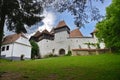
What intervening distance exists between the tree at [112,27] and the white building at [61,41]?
21666 millimetres

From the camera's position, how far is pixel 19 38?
68.6 meters

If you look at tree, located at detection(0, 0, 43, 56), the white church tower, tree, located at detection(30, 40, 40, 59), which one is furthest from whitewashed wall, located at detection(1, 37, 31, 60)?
tree, located at detection(0, 0, 43, 56)

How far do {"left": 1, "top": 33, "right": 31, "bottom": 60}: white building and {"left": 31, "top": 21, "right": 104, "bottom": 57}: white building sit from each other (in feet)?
20.8

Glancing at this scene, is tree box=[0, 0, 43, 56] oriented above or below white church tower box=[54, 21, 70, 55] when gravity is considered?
below

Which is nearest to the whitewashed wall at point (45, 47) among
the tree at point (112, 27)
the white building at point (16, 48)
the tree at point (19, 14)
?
the white building at point (16, 48)

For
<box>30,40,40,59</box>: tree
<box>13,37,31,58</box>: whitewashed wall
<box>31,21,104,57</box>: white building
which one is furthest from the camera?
<box>30,40,40,59</box>: tree

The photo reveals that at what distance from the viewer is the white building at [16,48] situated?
6650cm

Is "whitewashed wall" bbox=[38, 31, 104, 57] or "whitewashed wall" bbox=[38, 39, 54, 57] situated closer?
"whitewashed wall" bbox=[38, 31, 104, 57]

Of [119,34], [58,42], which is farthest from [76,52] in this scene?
[58,42]

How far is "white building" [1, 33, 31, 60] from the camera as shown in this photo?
66500 millimetres

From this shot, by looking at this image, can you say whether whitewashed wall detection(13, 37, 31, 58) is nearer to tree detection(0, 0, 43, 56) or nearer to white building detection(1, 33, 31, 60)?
white building detection(1, 33, 31, 60)

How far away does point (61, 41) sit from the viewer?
7494 centimetres

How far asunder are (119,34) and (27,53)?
117 feet

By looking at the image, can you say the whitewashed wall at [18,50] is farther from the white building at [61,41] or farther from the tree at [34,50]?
the white building at [61,41]
